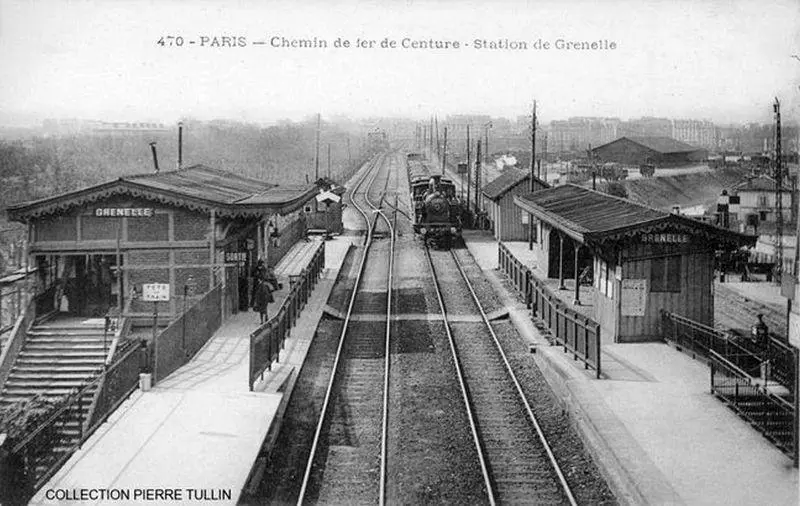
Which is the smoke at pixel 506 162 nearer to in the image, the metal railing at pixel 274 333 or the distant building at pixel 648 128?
the metal railing at pixel 274 333

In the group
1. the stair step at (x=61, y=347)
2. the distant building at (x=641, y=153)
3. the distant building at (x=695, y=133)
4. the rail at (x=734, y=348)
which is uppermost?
the distant building at (x=695, y=133)

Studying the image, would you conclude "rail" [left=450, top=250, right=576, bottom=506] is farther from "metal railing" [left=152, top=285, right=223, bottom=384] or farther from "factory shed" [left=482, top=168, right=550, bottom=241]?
"factory shed" [left=482, top=168, right=550, bottom=241]

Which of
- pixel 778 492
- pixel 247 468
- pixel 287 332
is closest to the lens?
pixel 778 492

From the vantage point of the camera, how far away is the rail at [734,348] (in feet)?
44.4

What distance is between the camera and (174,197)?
18.2 meters

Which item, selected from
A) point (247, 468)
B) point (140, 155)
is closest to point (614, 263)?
point (247, 468)

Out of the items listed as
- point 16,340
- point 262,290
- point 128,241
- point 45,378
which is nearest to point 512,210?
point 262,290

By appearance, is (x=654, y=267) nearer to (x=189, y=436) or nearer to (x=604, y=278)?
(x=604, y=278)

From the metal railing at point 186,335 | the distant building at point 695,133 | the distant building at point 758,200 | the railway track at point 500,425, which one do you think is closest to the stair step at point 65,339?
the metal railing at point 186,335

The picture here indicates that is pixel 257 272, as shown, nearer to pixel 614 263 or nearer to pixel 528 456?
pixel 614 263

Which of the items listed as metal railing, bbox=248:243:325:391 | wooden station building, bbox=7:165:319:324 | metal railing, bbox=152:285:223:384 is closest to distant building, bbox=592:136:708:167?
metal railing, bbox=248:243:325:391

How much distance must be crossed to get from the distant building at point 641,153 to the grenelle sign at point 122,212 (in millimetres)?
68652

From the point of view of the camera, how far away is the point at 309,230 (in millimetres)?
38875

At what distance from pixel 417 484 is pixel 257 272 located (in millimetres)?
11695
